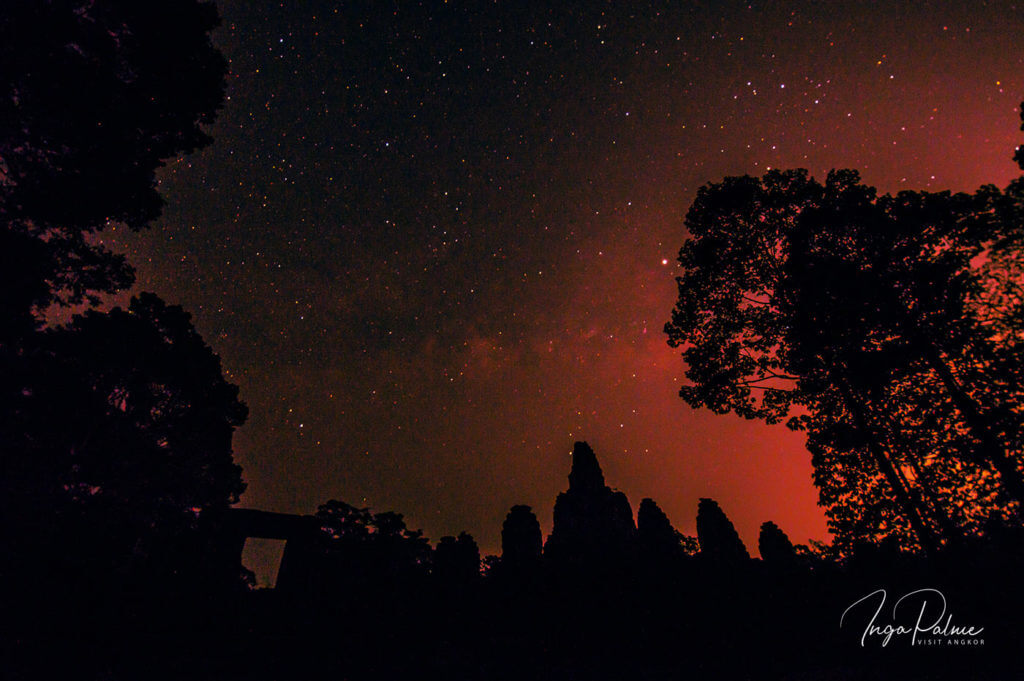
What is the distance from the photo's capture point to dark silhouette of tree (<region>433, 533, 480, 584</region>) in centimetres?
1088

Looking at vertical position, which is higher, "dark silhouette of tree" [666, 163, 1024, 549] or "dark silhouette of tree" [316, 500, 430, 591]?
"dark silhouette of tree" [666, 163, 1024, 549]

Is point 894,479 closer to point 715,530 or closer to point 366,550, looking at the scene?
point 366,550

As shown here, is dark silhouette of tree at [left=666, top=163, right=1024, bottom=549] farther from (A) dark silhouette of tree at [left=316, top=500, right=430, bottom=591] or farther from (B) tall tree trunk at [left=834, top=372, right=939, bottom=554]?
(A) dark silhouette of tree at [left=316, top=500, right=430, bottom=591]

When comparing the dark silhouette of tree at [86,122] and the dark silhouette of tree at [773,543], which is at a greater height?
the dark silhouette of tree at [86,122]

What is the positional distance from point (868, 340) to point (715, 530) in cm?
2444

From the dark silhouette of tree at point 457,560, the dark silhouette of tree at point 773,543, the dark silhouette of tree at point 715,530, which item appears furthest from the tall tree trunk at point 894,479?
the dark silhouette of tree at point 715,530

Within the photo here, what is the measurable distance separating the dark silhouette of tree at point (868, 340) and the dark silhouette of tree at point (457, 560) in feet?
28.6

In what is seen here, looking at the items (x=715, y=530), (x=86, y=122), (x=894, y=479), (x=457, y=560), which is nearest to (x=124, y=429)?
(x=86, y=122)

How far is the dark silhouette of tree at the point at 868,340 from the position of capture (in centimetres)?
998

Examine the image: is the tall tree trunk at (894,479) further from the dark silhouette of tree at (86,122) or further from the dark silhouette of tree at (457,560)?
the dark silhouette of tree at (86,122)

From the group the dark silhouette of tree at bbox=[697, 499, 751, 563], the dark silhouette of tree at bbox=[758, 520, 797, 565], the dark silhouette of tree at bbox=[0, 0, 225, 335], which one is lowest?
the dark silhouette of tree at bbox=[758, 520, 797, 565]

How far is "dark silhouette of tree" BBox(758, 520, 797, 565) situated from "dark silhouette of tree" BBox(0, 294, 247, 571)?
25.0 metres

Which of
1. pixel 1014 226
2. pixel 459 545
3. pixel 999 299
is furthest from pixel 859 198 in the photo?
pixel 459 545

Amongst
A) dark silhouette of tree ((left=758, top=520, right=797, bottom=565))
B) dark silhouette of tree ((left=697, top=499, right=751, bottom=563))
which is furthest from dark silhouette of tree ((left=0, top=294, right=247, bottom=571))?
dark silhouette of tree ((left=697, top=499, right=751, bottom=563))
